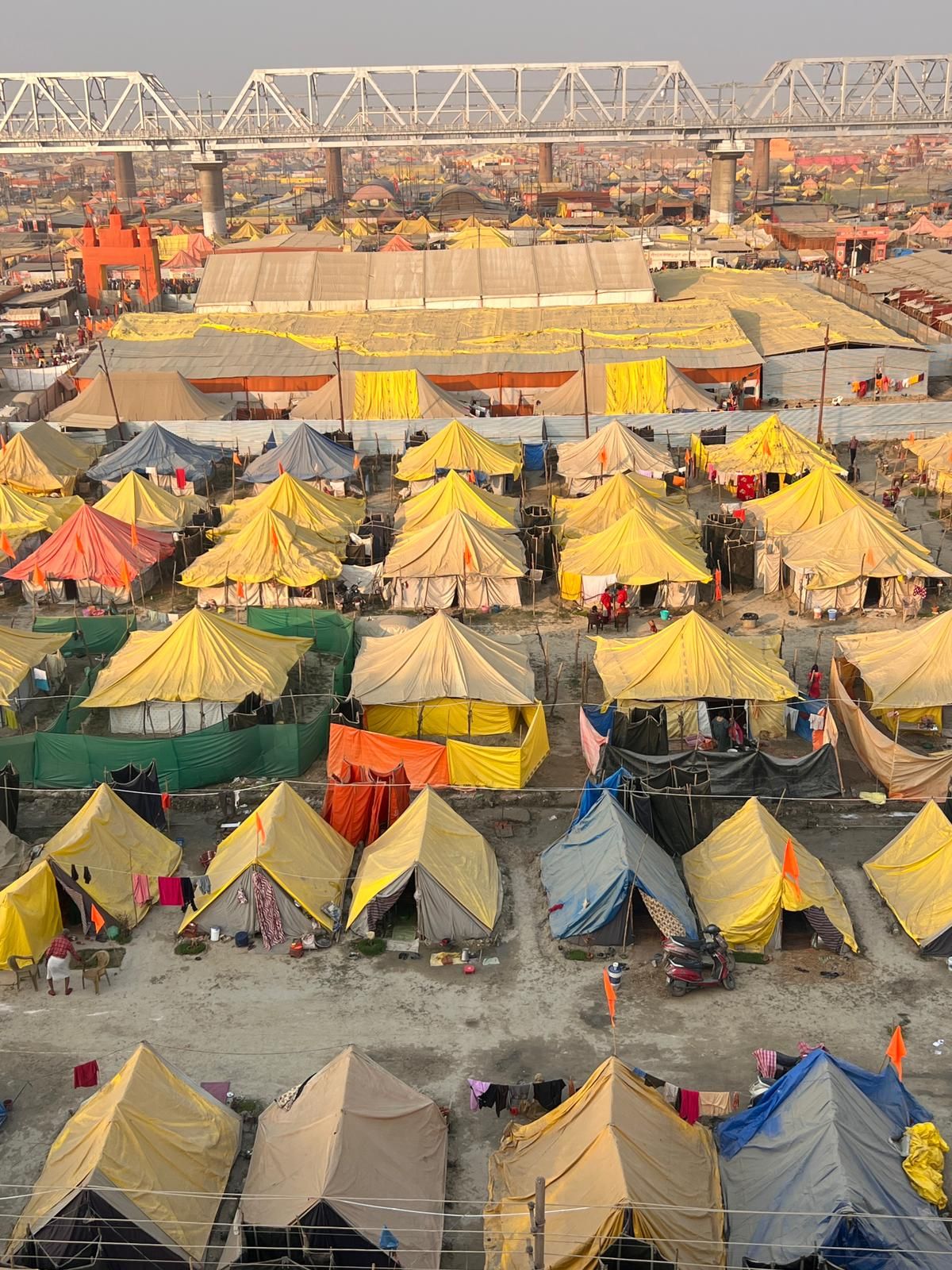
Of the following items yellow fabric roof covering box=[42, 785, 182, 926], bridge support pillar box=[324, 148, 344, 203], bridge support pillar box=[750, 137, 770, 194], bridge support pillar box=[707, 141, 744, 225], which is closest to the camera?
yellow fabric roof covering box=[42, 785, 182, 926]

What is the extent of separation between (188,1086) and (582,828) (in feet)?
25.4

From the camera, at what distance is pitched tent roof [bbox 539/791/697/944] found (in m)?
18.8

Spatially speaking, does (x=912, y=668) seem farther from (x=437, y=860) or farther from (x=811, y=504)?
(x=437, y=860)

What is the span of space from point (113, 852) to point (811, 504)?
68.4ft

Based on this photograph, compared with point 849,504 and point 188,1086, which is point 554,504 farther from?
point 188,1086

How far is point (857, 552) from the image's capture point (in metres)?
Answer: 30.0

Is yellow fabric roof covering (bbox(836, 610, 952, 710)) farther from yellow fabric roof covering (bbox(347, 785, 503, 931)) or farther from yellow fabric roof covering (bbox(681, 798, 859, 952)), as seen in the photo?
yellow fabric roof covering (bbox(347, 785, 503, 931))

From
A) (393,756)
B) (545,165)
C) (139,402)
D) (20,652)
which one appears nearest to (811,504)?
(393,756)

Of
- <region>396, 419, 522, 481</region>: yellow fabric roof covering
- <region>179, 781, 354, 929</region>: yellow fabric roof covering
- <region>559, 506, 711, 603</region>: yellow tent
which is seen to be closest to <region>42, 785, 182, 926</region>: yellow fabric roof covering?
<region>179, 781, 354, 929</region>: yellow fabric roof covering

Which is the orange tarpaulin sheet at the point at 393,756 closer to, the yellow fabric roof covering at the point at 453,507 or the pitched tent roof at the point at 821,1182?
the pitched tent roof at the point at 821,1182

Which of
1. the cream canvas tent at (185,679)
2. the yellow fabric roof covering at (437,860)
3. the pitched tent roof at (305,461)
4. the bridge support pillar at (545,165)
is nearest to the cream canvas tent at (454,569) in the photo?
the cream canvas tent at (185,679)

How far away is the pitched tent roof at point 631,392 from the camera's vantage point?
44656 millimetres

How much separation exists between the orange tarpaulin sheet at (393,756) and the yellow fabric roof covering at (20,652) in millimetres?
7384

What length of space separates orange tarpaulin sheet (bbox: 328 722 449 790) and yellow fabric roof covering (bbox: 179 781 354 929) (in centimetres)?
197
